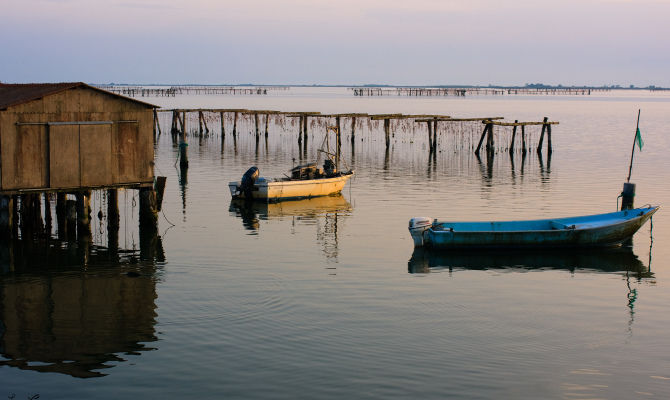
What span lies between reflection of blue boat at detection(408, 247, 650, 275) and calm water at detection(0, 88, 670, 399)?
9 centimetres

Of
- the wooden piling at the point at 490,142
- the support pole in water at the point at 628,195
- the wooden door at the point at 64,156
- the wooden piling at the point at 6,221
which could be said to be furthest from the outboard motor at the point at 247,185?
the wooden piling at the point at 490,142

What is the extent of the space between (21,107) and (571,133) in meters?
63.4

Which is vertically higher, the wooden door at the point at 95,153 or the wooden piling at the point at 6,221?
the wooden door at the point at 95,153

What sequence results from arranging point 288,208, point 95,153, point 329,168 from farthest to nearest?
point 329,168
point 288,208
point 95,153

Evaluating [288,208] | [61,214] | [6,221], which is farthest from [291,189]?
[6,221]

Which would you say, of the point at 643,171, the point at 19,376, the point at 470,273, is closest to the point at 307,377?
the point at 19,376

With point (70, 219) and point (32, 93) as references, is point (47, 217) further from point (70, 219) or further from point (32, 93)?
point (32, 93)

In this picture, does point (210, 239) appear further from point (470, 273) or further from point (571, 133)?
point (571, 133)

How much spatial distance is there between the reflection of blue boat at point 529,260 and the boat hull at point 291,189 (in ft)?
34.7

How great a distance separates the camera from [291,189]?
3266 cm

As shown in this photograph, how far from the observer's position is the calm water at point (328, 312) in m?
12.6

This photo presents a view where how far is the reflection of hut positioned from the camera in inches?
857

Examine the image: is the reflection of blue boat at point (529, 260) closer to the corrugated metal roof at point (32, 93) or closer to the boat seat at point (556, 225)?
the boat seat at point (556, 225)

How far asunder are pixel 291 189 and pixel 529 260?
Result: 13024 millimetres
